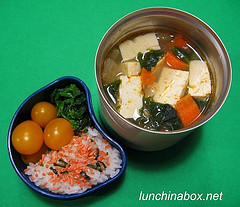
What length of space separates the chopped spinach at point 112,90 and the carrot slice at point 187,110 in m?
0.33

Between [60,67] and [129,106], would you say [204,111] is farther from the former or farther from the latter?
[60,67]

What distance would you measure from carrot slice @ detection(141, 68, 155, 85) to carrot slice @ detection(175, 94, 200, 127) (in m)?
0.20

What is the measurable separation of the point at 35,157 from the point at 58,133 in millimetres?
232

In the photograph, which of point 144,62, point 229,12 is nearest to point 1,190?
point 144,62

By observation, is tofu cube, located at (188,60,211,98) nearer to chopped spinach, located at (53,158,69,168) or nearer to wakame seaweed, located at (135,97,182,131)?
wakame seaweed, located at (135,97,182,131)

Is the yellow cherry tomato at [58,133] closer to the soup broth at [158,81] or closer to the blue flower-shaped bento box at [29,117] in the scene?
the blue flower-shaped bento box at [29,117]

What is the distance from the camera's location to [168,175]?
1.96 m

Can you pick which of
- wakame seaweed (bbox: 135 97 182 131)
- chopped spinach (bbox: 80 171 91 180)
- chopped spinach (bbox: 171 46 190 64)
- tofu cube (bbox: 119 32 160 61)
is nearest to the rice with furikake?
chopped spinach (bbox: 80 171 91 180)

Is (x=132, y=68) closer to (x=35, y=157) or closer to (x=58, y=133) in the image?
(x=58, y=133)

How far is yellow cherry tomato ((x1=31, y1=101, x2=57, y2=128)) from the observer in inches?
72.5

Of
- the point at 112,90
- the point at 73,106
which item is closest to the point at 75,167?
the point at 73,106

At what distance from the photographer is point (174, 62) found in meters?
1.79

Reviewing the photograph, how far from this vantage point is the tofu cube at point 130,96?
1702mm

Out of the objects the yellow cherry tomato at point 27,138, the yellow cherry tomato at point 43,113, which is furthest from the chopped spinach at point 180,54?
the yellow cherry tomato at point 27,138
